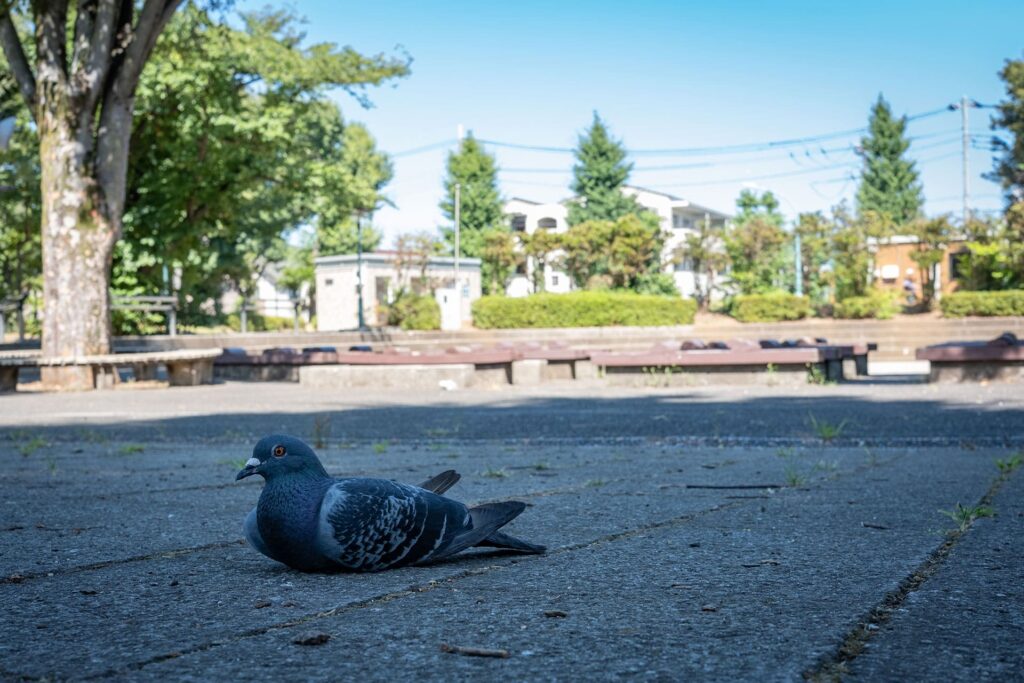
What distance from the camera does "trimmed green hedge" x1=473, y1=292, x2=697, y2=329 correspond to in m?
40.2

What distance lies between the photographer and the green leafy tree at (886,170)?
222ft

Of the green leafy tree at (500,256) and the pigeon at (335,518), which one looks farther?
the green leafy tree at (500,256)

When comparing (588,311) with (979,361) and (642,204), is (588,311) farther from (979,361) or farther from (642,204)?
(642,204)

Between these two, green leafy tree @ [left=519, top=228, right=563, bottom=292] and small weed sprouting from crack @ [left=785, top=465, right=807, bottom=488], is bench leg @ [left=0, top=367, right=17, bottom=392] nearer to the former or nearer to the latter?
small weed sprouting from crack @ [left=785, top=465, right=807, bottom=488]

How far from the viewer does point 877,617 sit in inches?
109

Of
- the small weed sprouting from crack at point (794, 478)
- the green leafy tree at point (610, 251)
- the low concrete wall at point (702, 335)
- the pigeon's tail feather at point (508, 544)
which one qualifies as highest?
the green leafy tree at point (610, 251)

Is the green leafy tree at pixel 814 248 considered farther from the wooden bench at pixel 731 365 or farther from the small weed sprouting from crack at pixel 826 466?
the small weed sprouting from crack at pixel 826 466

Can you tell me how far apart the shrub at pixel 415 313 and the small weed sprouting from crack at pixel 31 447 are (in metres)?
32.0

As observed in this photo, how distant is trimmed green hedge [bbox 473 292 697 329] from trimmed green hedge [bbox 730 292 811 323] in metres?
2.16

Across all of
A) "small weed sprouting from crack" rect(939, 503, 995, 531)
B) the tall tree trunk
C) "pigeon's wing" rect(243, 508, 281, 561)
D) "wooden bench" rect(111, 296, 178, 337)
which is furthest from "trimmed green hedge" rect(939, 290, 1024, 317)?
"pigeon's wing" rect(243, 508, 281, 561)

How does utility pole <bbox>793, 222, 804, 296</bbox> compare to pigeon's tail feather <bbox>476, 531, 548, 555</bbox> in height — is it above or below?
above

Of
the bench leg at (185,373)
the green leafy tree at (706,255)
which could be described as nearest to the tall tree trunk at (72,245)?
the bench leg at (185,373)

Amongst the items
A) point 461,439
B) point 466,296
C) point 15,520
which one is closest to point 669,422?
point 461,439

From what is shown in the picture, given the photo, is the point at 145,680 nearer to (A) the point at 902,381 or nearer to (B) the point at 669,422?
(B) the point at 669,422
